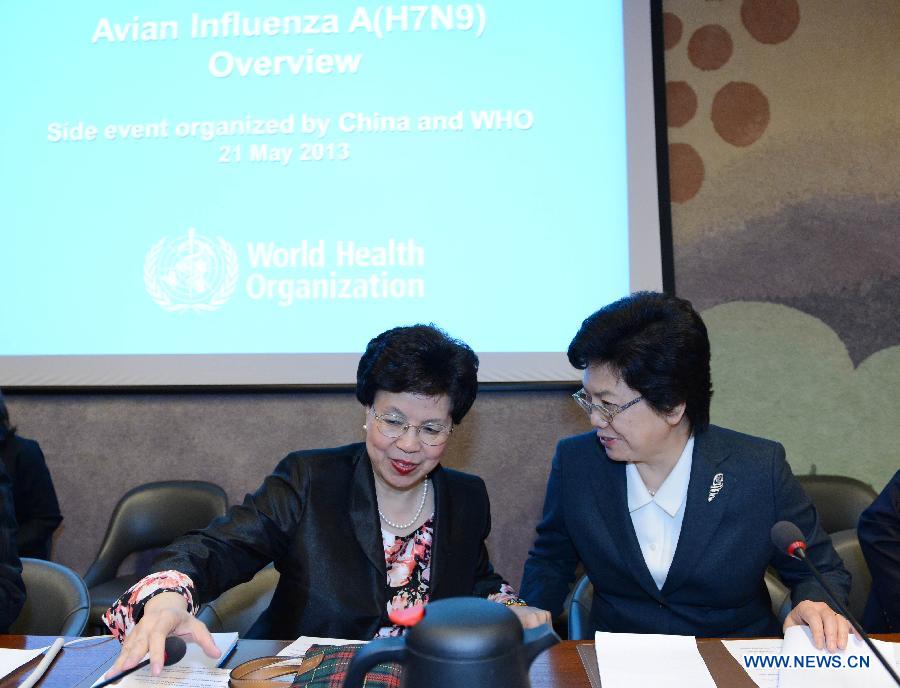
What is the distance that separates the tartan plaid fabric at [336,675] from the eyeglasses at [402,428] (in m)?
0.56

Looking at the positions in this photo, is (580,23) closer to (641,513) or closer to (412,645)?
(641,513)

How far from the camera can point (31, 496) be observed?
312cm

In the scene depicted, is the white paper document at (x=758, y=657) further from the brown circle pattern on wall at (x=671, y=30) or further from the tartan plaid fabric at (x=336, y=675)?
the brown circle pattern on wall at (x=671, y=30)

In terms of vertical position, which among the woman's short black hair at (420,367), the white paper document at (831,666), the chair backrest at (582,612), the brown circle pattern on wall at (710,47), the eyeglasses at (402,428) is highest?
the brown circle pattern on wall at (710,47)

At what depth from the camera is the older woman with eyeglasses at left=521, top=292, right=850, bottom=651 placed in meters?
1.87

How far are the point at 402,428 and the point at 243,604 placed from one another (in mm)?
614

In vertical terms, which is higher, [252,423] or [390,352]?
[390,352]

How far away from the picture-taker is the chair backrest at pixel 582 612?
2.01m

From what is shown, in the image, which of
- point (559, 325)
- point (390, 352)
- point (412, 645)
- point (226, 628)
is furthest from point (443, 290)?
point (412, 645)

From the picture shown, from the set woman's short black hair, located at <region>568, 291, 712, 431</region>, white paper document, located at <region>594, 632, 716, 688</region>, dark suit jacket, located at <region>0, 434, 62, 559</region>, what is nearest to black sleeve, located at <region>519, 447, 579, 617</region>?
woman's short black hair, located at <region>568, 291, 712, 431</region>

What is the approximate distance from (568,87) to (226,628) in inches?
91.8

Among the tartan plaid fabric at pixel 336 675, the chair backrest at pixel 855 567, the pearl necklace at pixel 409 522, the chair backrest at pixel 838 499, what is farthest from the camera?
the chair backrest at pixel 838 499

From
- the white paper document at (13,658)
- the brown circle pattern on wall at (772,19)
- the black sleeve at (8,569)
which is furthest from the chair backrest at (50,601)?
the brown circle pattern on wall at (772,19)

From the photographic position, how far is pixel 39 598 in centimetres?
195
